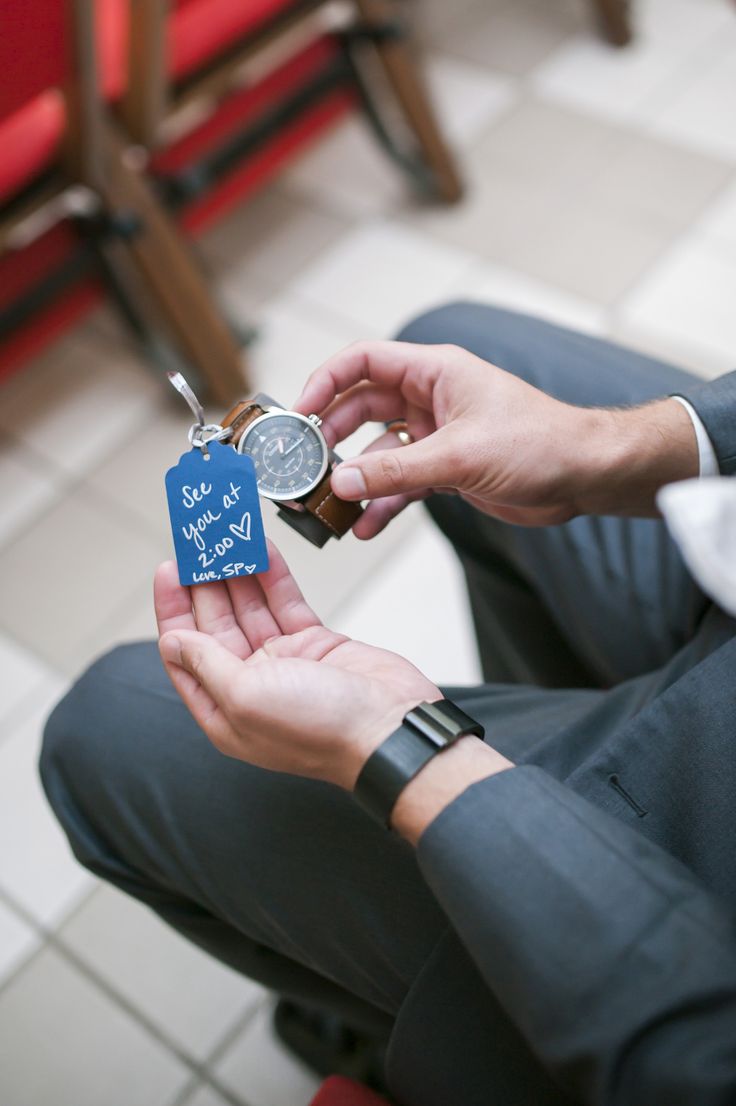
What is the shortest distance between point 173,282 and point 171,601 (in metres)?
1.12

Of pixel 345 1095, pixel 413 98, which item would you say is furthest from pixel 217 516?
pixel 413 98

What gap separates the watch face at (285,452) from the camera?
32.4 inches

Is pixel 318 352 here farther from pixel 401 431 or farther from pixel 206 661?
pixel 206 661

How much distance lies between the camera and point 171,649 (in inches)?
30.7

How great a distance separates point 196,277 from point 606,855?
1.45 meters

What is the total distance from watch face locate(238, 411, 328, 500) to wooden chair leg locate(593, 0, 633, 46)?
206 centimetres

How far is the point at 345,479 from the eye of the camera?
799 mm

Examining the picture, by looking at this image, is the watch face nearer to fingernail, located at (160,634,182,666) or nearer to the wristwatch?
the wristwatch

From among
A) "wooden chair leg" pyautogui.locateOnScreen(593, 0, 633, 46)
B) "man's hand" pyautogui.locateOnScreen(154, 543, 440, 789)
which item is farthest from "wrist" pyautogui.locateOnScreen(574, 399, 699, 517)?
"wooden chair leg" pyautogui.locateOnScreen(593, 0, 633, 46)

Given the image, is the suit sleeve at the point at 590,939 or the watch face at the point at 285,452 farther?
the watch face at the point at 285,452

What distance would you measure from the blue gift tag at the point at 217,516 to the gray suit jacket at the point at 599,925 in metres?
0.27

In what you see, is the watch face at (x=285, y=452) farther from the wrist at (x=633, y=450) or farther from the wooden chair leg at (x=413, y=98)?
the wooden chair leg at (x=413, y=98)

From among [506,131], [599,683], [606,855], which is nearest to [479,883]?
[606,855]

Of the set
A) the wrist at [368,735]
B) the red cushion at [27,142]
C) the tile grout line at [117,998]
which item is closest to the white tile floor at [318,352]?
the tile grout line at [117,998]
